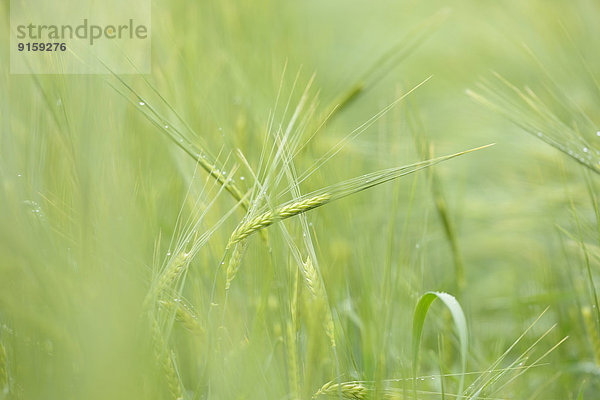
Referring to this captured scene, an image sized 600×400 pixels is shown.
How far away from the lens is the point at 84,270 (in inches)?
20.5

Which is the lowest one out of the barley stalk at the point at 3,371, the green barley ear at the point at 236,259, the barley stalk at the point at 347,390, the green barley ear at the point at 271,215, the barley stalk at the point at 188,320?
the barley stalk at the point at 347,390

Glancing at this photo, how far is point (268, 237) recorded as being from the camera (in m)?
0.61

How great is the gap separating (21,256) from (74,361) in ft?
0.41

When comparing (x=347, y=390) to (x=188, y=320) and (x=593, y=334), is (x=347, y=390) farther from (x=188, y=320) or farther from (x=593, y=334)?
(x=593, y=334)

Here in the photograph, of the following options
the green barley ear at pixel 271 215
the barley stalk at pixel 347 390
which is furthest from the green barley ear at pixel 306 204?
the barley stalk at pixel 347 390

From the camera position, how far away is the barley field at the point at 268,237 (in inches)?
21.3

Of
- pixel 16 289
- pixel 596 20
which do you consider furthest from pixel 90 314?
pixel 596 20

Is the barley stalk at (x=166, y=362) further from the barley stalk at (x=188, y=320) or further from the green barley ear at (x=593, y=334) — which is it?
the green barley ear at (x=593, y=334)

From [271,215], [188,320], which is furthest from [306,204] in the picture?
[188,320]

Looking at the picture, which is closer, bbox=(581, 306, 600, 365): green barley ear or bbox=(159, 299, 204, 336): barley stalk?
bbox=(159, 299, 204, 336): barley stalk

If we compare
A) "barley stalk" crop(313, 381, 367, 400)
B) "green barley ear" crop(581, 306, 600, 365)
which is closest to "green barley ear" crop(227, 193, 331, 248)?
"barley stalk" crop(313, 381, 367, 400)

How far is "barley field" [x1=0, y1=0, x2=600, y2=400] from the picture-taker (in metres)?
0.54

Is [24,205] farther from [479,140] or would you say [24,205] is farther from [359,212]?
[479,140]

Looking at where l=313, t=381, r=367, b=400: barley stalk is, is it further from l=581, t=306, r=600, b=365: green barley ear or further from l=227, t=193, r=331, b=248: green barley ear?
l=581, t=306, r=600, b=365: green barley ear
